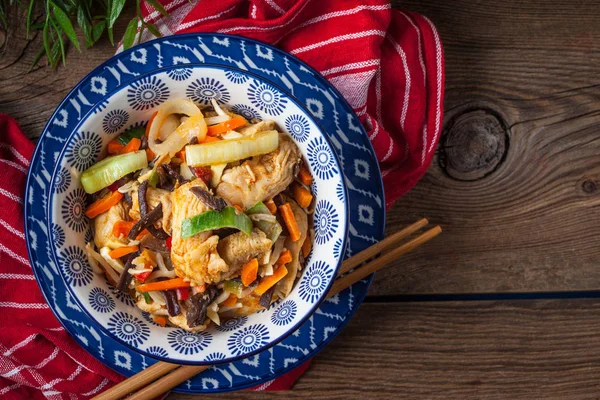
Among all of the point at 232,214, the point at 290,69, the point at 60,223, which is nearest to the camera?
the point at 232,214

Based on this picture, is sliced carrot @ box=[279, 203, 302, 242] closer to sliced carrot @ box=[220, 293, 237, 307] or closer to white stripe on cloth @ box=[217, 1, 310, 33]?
sliced carrot @ box=[220, 293, 237, 307]

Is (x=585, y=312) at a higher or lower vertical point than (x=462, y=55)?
lower

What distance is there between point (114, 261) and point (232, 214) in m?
0.49

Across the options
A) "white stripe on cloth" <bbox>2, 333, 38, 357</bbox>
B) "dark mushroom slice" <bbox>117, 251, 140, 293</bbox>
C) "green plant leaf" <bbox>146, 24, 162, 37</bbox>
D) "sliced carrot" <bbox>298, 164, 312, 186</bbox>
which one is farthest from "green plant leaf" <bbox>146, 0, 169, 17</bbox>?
"white stripe on cloth" <bbox>2, 333, 38, 357</bbox>

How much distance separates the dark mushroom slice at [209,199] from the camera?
6.31 feet

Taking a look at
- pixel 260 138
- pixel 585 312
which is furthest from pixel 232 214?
pixel 585 312

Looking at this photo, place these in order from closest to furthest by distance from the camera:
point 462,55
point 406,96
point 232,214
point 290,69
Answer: point 232,214 < point 290,69 < point 406,96 < point 462,55

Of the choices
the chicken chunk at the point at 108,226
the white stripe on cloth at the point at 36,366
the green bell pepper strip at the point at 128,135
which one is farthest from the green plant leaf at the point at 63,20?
the white stripe on cloth at the point at 36,366

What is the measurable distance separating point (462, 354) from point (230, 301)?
1.20 metres

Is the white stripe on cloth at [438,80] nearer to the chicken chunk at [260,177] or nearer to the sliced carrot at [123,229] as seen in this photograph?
the chicken chunk at [260,177]

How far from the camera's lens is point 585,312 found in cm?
282

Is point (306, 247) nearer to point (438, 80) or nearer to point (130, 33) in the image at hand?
point (438, 80)

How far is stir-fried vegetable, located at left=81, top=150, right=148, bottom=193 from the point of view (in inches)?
82.4

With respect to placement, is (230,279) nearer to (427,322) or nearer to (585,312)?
(427,322)
